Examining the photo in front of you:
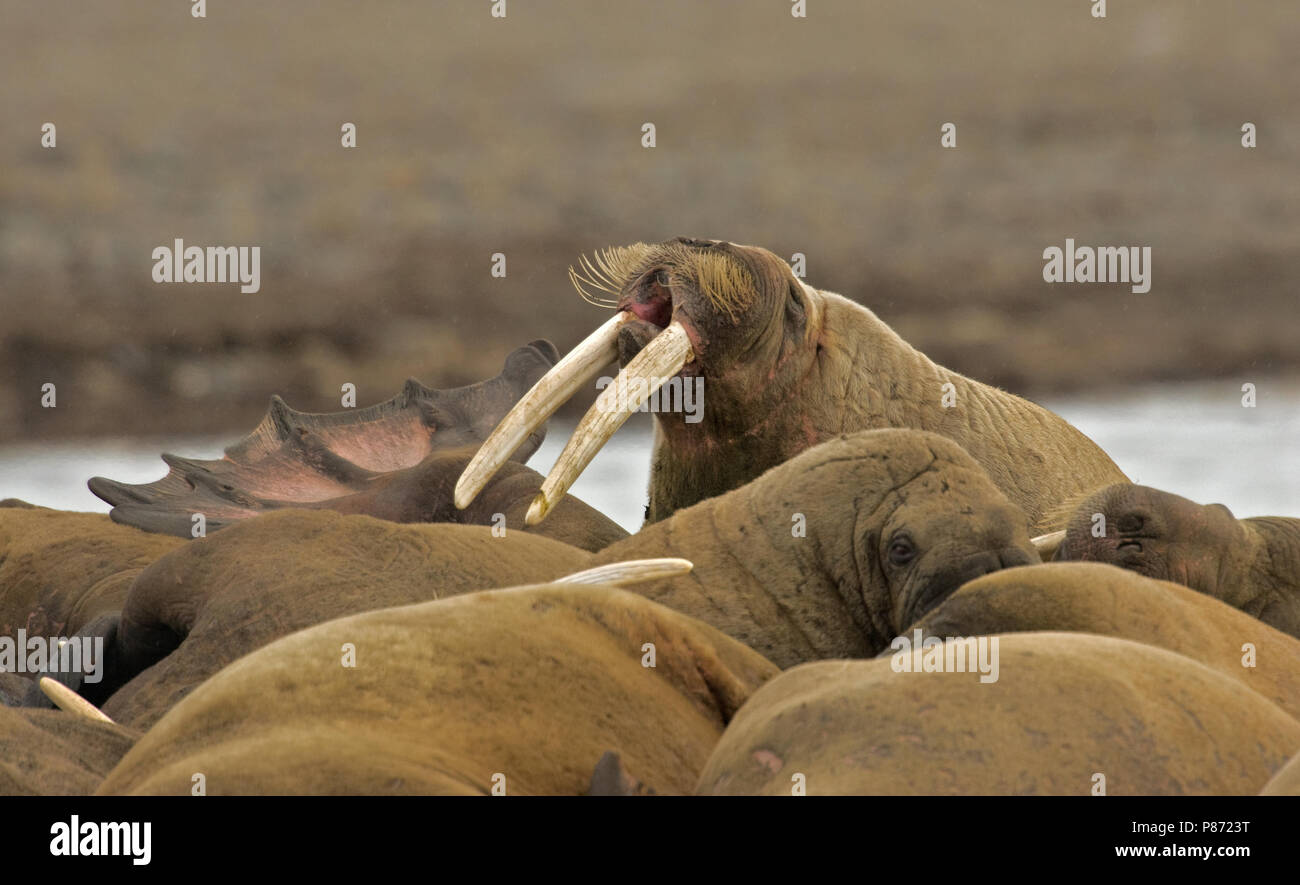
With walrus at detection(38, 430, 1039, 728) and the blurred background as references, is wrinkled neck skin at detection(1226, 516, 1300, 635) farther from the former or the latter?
the blurred background

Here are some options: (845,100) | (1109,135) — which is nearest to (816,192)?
(845,100)

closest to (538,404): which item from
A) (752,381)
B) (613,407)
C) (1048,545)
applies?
(613,407)

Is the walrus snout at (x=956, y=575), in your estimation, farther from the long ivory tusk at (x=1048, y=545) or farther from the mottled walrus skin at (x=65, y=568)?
the mottled walrus skin at (x=65, y=568)

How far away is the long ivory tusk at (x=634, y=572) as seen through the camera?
3756 mm

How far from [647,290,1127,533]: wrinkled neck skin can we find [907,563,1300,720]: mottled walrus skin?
5.78ft

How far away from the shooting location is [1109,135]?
14.4 metres

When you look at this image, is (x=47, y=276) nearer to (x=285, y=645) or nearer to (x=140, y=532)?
(x=140, y=532)

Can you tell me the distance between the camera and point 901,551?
3723mm

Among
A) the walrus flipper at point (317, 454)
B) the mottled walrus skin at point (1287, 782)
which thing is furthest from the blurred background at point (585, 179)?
the mottled walrus skin at point (1287, 782)

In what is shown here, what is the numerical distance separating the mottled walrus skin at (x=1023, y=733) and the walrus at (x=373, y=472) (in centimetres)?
240

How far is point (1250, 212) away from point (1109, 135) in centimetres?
111

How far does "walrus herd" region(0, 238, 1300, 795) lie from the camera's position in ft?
8.40

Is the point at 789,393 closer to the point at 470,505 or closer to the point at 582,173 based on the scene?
the point at 470,505

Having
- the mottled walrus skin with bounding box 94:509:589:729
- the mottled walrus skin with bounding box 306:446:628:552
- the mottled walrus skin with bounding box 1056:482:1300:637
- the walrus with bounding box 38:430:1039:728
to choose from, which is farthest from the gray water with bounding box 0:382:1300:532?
the mottled walrus skin with bounding box 1056:482:1300:637
